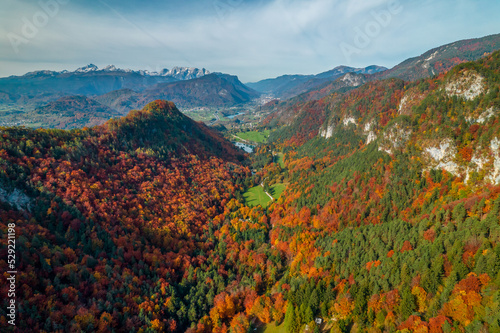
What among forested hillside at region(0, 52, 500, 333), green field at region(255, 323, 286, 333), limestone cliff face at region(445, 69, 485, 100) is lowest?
green field at region(255, 323, 286, 333)

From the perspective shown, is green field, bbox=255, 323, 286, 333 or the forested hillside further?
green field, bbox=255, 323, 286, 333

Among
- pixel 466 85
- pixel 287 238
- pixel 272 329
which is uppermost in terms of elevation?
pixel 466 85

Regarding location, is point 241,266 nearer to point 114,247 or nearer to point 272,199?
point 114,247

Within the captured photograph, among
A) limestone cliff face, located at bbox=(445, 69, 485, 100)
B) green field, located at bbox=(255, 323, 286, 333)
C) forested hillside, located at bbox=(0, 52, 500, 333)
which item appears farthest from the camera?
limestone cliff face, located at bbox=(445, 69, 485, 100)

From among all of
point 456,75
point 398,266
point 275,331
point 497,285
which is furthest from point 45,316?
point 456,75

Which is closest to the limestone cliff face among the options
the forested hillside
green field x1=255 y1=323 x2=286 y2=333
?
the forested hillside

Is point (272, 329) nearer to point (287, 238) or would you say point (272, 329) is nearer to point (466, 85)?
point (287, 238)

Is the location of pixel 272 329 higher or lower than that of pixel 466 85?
lower

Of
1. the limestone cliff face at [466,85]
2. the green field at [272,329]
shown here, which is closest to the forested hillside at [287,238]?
the limestone cliff face at [466,85]

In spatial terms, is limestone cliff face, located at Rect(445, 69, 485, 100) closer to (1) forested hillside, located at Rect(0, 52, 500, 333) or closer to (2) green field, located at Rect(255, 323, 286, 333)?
(1) forested hillside, located at Rect(0, 52, 500, 333)

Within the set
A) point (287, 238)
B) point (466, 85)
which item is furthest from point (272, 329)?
point (466, 85)

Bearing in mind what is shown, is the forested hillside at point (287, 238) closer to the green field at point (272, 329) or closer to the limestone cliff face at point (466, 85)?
the limestone cliff face at point (466, 85)
